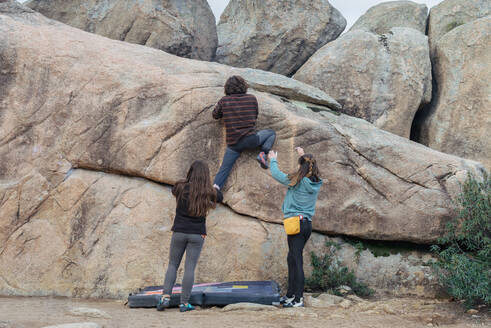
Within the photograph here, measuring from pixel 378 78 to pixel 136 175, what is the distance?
781 cm

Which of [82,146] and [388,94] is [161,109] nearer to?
[82,146]

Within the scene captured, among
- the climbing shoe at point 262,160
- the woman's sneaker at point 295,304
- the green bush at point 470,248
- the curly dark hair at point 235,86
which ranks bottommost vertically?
the woman's sneaker at point 295,304

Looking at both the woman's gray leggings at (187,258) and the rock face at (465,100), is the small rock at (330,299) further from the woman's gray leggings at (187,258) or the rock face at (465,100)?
the rock face at (465,100)

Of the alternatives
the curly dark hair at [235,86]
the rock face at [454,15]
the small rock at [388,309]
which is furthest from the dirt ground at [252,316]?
the rock face at [454,15]

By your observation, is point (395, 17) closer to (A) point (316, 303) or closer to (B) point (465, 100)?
(B) point (465, 100)

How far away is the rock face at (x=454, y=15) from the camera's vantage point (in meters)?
15.6

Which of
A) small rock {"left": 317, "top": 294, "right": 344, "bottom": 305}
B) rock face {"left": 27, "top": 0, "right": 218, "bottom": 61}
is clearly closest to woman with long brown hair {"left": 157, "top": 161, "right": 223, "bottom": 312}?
small rock {"left": 317, "top": 294, "right": 344, "bottom": 305}

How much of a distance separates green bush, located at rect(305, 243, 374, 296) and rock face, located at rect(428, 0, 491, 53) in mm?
9066

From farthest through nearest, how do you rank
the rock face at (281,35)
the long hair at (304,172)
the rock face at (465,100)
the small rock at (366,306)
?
the rock face at (281,35)
the rock face at (465,100)
the long hair at (304,172)
the small rock at (366,306)

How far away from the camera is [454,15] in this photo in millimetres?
15734

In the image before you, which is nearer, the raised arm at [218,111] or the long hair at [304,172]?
the long hair at [304,172]

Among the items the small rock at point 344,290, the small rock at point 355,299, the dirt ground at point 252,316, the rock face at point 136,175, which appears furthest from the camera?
the small rock at point 344,290

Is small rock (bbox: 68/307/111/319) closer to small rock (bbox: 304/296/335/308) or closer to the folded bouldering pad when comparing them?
the folded bouldering pad

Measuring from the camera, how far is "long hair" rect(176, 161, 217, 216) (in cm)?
734
